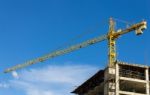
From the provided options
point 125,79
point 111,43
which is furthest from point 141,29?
point 125,79

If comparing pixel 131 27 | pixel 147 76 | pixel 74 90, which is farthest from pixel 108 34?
pixel 147 76

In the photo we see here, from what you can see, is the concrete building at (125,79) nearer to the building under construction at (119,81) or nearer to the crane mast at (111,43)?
the building under construction at (119,81)

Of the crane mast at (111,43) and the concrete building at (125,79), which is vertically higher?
the crane mast at (111,43)

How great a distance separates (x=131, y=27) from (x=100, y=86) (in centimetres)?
2737

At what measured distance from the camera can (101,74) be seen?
436 feet

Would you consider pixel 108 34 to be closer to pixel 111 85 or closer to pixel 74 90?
pixel 74 90

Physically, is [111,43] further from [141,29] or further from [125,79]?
[125,79]

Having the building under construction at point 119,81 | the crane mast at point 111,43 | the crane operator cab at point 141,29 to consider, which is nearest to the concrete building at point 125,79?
the building under construction at point 119,81

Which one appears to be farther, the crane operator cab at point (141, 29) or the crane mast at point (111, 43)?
the crane mast at point (111, 43)

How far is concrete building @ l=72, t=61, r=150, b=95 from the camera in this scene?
12725cm

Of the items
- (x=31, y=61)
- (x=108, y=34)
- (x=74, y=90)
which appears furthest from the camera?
(x=31, y=61)

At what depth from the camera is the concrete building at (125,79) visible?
12725cm

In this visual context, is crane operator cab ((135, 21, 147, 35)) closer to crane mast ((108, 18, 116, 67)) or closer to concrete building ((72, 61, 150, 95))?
crane mast ((108, 18, 116, 67))

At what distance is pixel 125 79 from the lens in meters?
128
